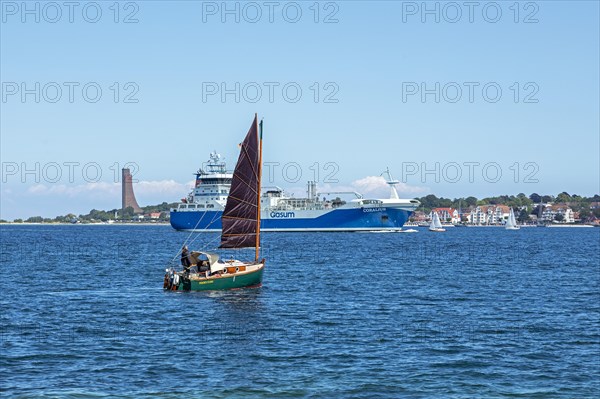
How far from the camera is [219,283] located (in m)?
47.0

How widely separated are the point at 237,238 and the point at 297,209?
369ft

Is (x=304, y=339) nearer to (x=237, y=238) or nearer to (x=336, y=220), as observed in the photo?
(x=237, y=238)

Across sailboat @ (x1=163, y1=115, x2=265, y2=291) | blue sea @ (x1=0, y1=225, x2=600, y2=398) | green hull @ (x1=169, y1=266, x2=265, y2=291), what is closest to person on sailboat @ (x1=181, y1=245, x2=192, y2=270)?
sailboat @ (x1=163, y1=115, x2=265, y2=291)

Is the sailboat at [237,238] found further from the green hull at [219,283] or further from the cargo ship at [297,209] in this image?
the cargo ship at [297,209]

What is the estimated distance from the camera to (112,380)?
23.7 meters

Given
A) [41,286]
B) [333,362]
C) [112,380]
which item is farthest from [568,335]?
[41,286]

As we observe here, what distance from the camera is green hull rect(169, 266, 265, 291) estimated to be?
46.5 m

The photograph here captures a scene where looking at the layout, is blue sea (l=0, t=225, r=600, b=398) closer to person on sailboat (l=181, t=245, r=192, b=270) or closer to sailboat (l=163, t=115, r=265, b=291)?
sailboat (l=163, t=115, r=265, b=291)

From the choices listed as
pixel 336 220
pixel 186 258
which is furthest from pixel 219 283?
pixel 336 220

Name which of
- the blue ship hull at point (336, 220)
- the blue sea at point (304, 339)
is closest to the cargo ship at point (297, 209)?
the blue ship hull at point (336, 220)

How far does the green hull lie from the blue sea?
2.70 ft

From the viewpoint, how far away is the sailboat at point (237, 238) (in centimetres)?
4691

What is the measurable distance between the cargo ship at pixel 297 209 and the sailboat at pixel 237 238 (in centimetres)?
10531

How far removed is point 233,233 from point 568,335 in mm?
23781
